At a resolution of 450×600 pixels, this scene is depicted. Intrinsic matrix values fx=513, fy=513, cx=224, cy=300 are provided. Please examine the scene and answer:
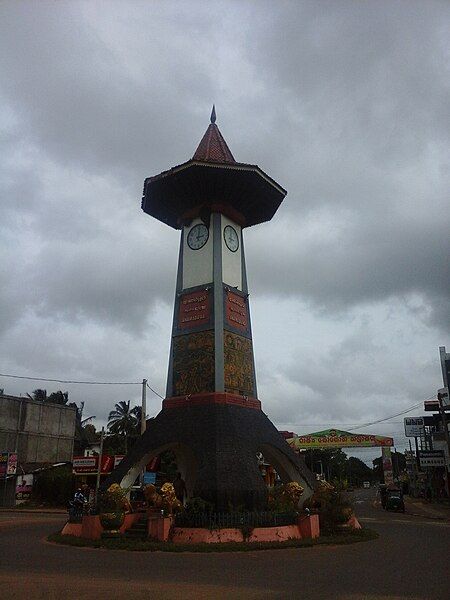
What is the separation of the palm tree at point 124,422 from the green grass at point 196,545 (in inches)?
1479

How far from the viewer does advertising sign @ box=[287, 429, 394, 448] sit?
172ft

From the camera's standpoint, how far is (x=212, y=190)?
22203 mm

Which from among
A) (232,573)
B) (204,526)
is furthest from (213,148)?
(232,573)

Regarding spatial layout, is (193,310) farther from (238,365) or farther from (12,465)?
(12,465)

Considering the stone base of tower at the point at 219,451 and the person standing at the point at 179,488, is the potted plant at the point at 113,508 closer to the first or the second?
the stone base of tower at the point at 219,451

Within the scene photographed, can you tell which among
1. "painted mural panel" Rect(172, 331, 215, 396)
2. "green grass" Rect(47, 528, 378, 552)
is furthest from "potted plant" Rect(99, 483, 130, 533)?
"painted mural panel" Rect(172, 331, 215, 396)

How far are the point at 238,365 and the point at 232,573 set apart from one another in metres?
10.7

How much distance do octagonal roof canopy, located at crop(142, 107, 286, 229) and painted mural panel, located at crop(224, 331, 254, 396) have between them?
19.2ft

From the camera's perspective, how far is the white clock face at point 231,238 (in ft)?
73.8

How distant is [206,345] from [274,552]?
8557 mm

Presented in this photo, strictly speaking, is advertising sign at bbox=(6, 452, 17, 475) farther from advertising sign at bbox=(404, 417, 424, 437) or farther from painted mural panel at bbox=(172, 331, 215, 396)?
advertising sign at bbox=(404, 417, 424, 437)

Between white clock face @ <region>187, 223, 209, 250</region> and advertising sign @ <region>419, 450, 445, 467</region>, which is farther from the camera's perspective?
advertising sign @ <region>419, 450, 445, 467</region>

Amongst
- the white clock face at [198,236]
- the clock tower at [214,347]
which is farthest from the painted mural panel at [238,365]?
the white clock face at [198,236]

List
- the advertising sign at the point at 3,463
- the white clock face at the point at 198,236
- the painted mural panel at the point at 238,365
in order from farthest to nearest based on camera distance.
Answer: the advertising sign at the point at 3,463 < the white clock face at the point at 198,236 < the painted mural panel at the point at 238,365
